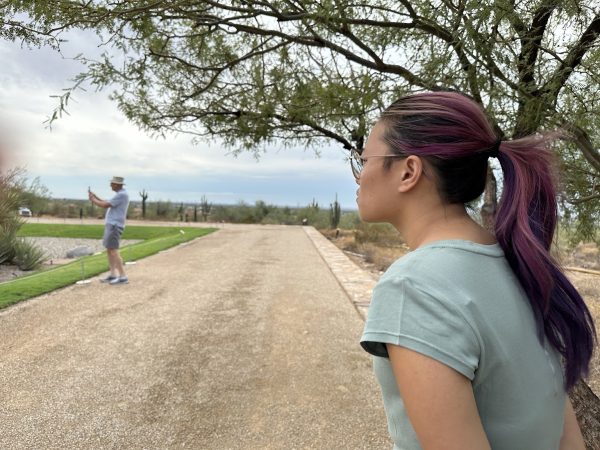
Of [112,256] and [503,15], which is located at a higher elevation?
[503,15]

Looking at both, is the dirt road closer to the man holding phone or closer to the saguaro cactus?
the man holding phone

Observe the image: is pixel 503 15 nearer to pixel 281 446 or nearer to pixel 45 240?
pixel 281 446

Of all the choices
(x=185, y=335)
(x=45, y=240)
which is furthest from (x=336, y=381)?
(x=45, y=240)

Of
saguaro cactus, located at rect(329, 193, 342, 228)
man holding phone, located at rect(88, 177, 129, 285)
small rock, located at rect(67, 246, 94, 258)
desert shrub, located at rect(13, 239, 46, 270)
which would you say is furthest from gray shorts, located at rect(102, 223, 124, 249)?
saguaro cactus, located at rect(329, 193, 342, 228)

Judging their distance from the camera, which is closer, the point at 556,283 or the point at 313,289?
the point at 556,283

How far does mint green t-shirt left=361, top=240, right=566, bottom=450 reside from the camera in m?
0.83

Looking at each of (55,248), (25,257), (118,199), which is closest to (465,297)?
(118,199)

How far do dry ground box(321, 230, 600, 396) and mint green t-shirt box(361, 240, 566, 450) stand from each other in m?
4.16

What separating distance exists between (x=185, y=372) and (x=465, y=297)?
12.4ft

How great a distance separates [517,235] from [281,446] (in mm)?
2498

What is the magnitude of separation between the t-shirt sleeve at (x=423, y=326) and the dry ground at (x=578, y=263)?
4.38 meters

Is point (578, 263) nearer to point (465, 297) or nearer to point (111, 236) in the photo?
point (111, 236)

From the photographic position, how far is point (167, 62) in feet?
11.8

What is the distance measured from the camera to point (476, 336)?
0.85 meters
